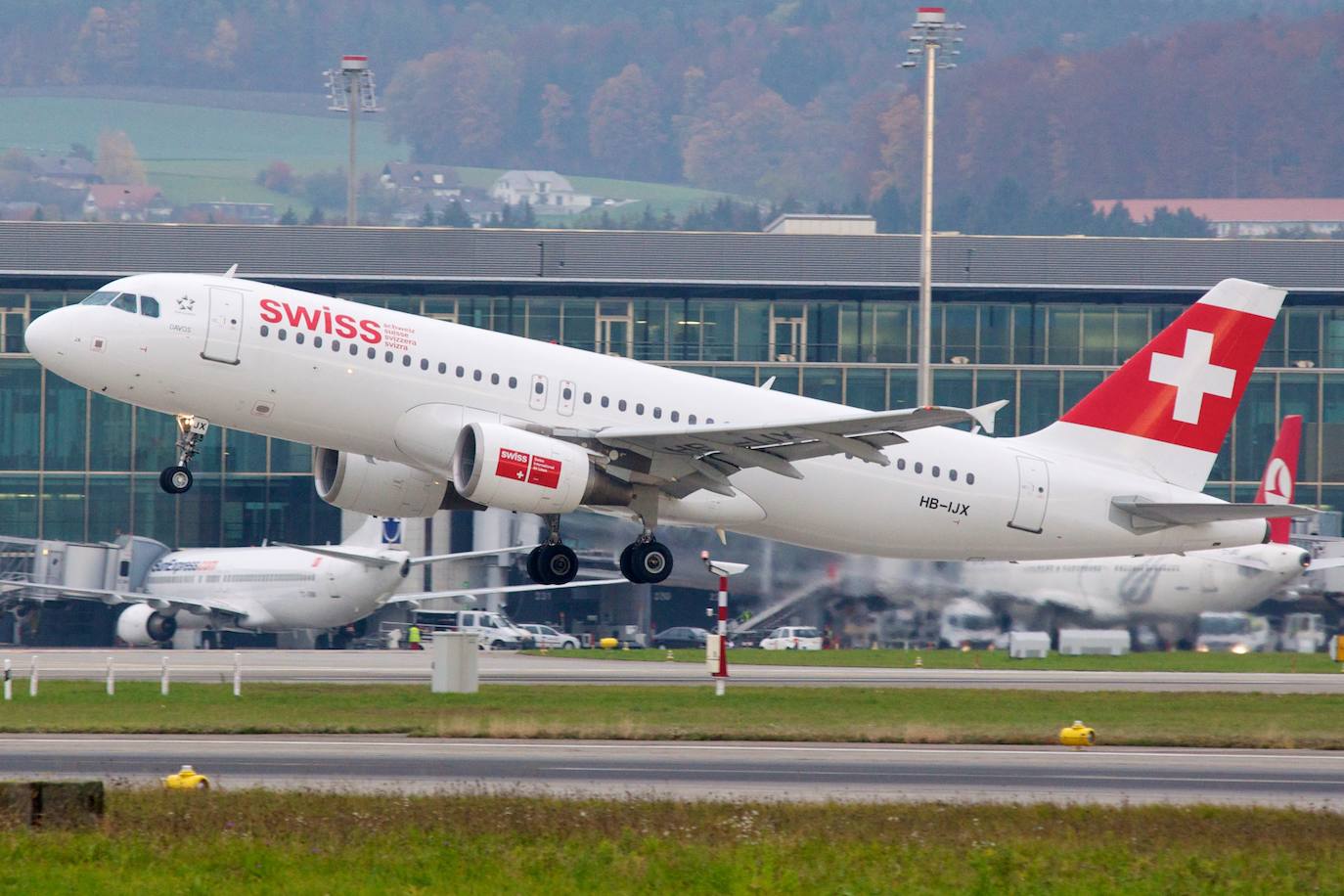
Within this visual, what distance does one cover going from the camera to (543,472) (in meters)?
32.6

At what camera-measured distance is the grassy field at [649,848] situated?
16.9 meters

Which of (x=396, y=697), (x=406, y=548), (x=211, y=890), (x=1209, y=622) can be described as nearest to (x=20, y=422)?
(x=406, y=548)

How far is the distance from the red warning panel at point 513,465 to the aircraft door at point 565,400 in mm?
1992

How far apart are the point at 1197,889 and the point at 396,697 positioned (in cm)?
2395

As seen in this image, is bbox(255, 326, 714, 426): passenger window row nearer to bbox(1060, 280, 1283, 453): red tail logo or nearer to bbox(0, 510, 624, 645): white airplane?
bbox(1060, 280, 1283, 453): red tail logo

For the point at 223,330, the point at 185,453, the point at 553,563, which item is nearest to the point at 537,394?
the point at 553,563

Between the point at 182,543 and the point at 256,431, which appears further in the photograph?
the point at 182,543

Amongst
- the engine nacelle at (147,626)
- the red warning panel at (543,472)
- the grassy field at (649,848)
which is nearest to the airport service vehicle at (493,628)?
the engine nacelle at (147,626)

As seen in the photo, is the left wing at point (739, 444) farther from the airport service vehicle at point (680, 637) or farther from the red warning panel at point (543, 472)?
the airport service vehicle at point (680, 637)

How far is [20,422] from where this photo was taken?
7488 centimetres

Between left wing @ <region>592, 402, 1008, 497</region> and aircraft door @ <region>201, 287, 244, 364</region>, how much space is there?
6.87 m

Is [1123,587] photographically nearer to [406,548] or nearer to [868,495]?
[868,495]

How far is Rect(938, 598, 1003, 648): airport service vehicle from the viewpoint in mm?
54625

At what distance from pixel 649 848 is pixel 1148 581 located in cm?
3823
